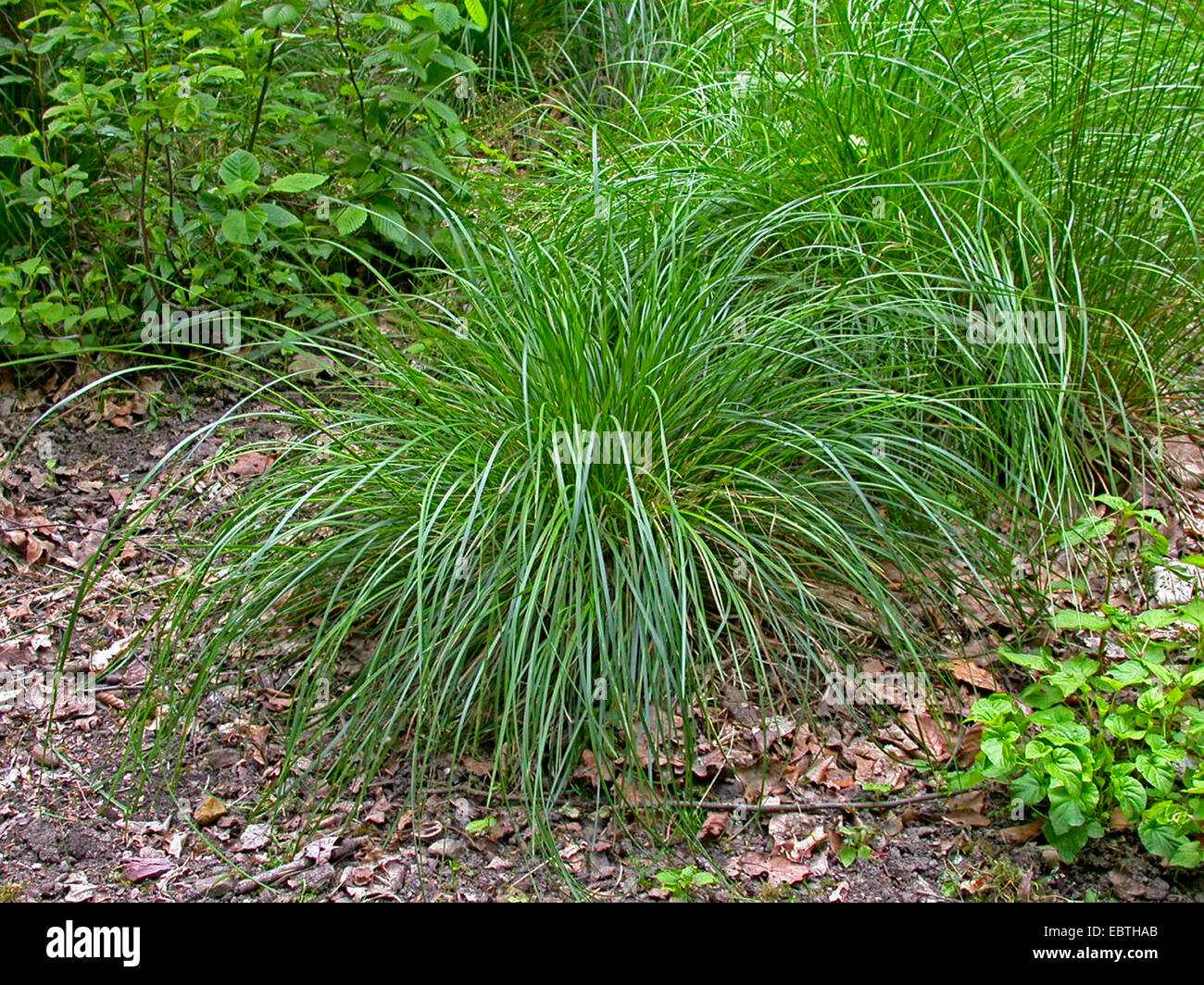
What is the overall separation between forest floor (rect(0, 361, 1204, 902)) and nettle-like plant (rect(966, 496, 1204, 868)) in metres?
0.15

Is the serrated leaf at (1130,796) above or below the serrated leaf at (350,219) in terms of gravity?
below

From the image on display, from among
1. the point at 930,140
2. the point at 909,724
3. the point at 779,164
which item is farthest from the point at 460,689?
the point at 930,140

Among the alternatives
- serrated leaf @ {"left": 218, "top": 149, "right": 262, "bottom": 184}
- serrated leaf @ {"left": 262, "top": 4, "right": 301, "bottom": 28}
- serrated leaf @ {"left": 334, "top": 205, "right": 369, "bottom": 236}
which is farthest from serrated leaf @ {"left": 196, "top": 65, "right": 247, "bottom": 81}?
serrated leaf @ {"left": 334, "top": 205, "right": 369, "bottom": 236}

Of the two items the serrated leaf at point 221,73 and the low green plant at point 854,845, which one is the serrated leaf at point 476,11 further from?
the low green plant at point 854,845

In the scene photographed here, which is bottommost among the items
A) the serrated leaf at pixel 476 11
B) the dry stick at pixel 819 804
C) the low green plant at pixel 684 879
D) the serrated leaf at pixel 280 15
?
the low green plant at pixel 684 879

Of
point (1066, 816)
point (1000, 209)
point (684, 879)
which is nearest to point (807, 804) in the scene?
point (684, 879)

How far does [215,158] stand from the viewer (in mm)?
4508

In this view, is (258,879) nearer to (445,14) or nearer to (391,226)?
(391,226)

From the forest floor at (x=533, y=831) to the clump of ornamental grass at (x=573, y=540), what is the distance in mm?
104

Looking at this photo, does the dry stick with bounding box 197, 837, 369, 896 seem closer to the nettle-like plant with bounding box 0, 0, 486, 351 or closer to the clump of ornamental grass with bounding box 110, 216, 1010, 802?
the clump of ornamental grass with bounding box 110, 216, 1010, 802

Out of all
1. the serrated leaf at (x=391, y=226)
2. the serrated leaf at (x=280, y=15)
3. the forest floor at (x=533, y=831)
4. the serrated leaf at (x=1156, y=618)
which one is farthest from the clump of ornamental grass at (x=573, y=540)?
the serrated leaf at (x=280, y=15)

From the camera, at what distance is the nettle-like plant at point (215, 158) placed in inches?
159

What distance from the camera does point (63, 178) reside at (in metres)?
4.41

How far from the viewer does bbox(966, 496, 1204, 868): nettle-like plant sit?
105 inches
